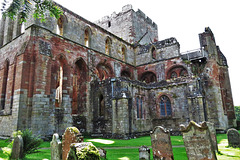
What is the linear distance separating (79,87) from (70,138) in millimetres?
12283

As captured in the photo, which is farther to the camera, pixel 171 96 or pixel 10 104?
pixel 171 96

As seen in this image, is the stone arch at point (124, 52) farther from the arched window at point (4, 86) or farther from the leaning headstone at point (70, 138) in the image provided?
the leaning headstone at point (70, 138)

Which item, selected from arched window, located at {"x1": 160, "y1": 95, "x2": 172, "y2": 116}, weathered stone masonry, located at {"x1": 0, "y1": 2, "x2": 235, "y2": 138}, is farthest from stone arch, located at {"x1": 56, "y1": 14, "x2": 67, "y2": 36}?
arched window, located at {"x1": 160, "y1": 95, "x2": 172, "y2": 116}

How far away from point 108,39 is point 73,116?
34.5ft

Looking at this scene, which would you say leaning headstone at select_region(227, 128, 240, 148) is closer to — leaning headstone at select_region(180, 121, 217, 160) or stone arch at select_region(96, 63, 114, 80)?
leaning headstone at select_region(180, 121, 217, 160)

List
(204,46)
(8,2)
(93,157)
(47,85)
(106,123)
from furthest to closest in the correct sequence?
(204,46) < (106,123) < (47,85) < (8,2) < (93,157)

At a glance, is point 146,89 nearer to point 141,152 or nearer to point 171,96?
point 171,96

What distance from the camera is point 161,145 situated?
646cm

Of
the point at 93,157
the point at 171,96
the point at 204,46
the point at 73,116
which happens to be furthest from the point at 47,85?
the point at 204,46

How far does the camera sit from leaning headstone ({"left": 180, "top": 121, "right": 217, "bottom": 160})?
532cm

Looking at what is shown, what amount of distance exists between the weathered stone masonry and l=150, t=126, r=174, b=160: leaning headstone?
6.82 m

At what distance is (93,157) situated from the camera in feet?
11.1

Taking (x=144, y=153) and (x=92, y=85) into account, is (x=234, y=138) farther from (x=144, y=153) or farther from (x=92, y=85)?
(x=92, y=85)

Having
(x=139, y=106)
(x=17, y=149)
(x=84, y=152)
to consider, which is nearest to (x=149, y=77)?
(x=139, y=106)
